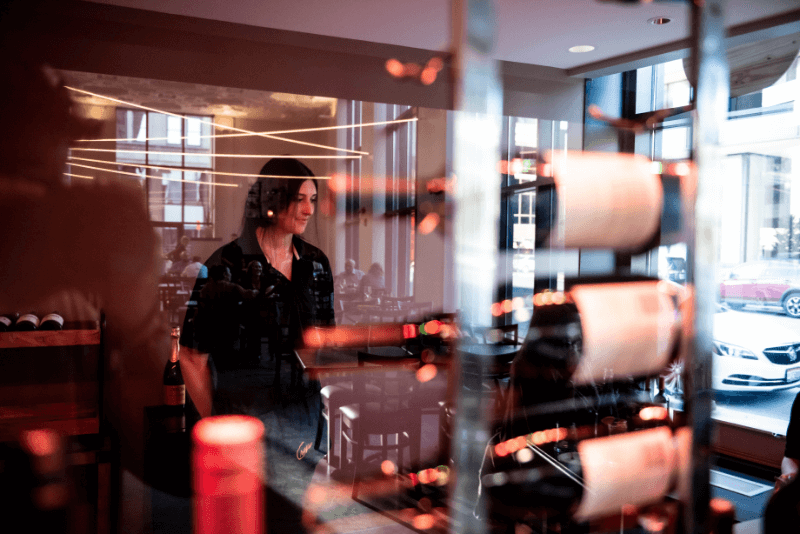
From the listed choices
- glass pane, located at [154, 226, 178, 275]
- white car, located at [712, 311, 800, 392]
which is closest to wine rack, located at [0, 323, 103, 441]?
glass pane, located at [154, 226, 178, 275]

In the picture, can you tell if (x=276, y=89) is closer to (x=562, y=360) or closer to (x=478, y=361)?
(x=562, y=360)

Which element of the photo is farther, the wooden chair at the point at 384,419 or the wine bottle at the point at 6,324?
the wooden chair at the point at 384,419

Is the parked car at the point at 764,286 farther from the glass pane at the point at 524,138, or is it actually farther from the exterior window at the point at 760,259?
the glass pane at the point at 524,138

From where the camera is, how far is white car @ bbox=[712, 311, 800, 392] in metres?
2.71

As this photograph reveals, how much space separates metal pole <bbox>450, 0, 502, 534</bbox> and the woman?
1.08 meters

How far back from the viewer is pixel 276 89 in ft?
9.56

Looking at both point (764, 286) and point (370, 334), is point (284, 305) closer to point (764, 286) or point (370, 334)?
point (370, 334)

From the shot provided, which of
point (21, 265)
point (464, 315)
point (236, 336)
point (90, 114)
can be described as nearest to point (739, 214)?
point (464, 315)

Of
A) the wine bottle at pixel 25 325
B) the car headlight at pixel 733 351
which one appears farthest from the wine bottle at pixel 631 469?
the car headlight at pixel 733 351

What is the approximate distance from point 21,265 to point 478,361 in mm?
3083

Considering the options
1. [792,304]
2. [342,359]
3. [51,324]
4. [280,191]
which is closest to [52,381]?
[51,324]

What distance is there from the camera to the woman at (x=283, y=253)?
6.21 feet

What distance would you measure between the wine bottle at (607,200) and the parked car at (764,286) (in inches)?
106

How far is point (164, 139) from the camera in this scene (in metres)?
3.17
